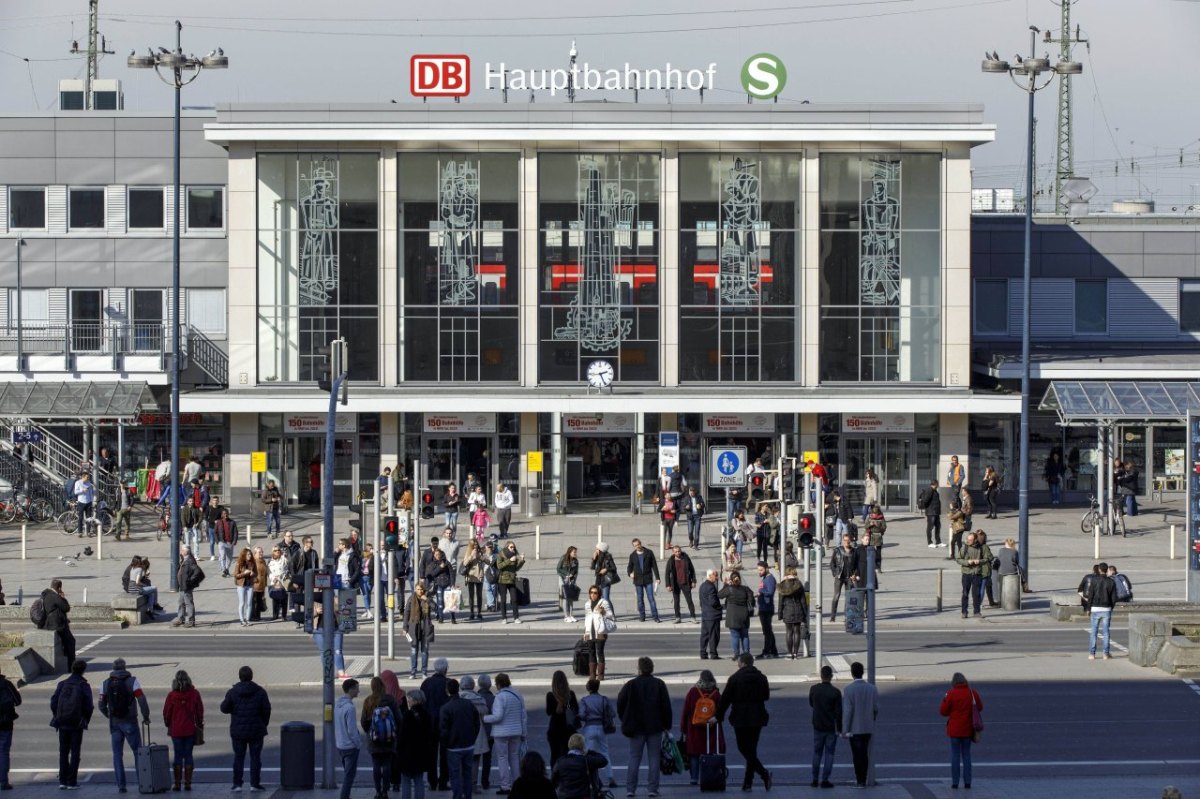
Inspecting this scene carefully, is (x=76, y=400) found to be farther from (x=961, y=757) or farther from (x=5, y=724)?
(x=961, y=757)

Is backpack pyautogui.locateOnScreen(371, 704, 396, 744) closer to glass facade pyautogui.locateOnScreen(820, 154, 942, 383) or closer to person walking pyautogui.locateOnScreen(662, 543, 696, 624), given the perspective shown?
person walking pyautogui.locateOnScreen(662, 543, 696, 624)

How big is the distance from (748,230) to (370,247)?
1198 cm

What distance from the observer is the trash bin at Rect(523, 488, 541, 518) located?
53.1m

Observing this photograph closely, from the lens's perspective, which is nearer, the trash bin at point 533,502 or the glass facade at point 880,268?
the trash bin at point 533,502

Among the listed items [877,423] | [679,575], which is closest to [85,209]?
[877,423]

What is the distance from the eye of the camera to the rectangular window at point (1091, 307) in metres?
61.9

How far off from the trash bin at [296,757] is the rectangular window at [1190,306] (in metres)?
47.7

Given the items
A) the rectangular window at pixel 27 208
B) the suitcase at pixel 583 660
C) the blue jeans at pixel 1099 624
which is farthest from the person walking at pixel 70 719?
the rectangular window at pixel 27 208

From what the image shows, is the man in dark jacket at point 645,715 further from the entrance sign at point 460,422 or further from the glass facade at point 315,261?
the glass facade at point 315,261

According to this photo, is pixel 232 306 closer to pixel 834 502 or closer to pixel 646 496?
pixel 646 496

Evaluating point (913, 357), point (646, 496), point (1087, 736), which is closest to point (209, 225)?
point (646, 496)

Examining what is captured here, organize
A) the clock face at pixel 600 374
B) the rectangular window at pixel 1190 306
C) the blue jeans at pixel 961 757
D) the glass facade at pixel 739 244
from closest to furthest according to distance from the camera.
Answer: the blue jeans at pixel 961 757
the clock face at pixel 600 374
the glass facade at pixel 739 244
the rectangular window at pixel 1190 306

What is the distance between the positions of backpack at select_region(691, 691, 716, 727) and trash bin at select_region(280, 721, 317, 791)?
15.9 ft

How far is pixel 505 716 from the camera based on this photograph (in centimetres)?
2028
